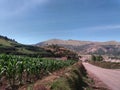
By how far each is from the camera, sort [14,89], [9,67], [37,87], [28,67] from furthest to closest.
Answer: [28,67]
[9,67]
[14,89]
[37,87]

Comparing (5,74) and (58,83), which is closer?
(58,83)

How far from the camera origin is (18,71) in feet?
105

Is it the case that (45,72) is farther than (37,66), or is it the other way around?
(45,72)

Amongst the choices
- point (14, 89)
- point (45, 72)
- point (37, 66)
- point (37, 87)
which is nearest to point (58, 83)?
point (37, 87)

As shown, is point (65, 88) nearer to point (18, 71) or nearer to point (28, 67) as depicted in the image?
point (18, 71)

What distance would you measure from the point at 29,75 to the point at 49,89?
18.0m

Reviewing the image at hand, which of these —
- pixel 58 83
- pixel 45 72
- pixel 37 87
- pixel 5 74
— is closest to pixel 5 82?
pixel 5 74

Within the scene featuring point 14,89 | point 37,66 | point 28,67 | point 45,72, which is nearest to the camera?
point 14,89

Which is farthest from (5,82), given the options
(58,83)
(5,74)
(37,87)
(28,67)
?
(37,87)

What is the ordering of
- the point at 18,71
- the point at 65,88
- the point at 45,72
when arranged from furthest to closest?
the point at 45,72 < the point at 18,71 < the point at 65,88

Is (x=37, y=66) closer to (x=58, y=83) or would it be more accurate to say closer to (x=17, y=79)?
(x=17, y=79)

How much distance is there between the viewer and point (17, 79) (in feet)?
109

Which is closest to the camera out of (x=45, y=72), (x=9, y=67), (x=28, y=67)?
(x=9, y=67)

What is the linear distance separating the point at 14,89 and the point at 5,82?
12.7 ft
